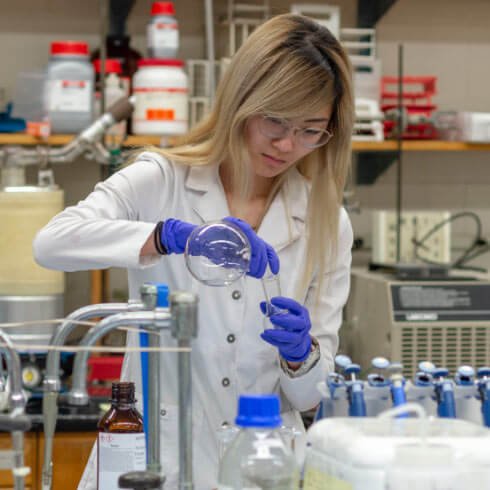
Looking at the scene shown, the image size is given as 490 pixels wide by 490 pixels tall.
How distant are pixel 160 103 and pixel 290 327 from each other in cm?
124

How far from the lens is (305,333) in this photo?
4.32 feet

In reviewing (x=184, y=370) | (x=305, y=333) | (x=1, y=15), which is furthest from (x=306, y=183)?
(x=1, y=15)

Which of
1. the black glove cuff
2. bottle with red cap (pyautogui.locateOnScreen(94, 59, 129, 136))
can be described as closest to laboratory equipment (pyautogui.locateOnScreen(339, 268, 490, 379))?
bottle with red cap (pyautogui.locateOnScreen(94, 59, 129, 136))

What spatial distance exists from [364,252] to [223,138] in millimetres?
1459

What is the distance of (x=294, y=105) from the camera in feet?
4.52

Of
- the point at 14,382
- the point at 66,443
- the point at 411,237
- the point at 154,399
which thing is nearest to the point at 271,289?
the point at 154,399

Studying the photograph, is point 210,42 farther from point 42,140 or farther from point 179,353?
point 179,353

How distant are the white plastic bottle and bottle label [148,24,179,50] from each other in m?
1.66

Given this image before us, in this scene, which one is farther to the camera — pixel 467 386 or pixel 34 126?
pixel 34 126

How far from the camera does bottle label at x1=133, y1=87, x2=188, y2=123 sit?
234 cm

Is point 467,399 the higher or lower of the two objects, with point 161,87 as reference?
lower

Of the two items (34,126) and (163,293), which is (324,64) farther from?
(34,126)

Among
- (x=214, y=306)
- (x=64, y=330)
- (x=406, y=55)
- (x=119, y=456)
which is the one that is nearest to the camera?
(x=64, y=330)

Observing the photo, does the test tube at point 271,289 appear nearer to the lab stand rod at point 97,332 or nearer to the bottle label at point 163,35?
the lab stand rod at point 97,332
